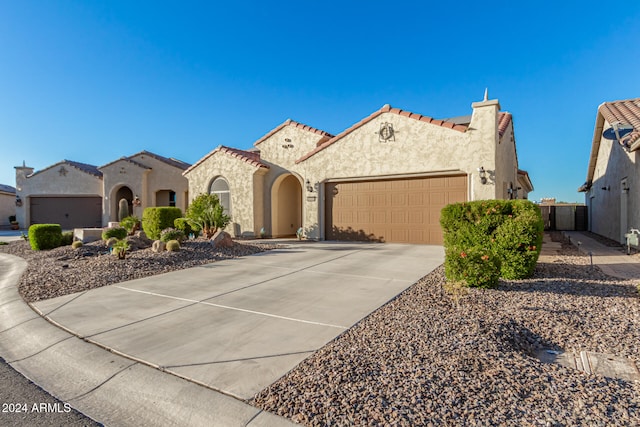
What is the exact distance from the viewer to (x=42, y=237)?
11922 mm

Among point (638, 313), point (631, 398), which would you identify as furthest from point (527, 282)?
point (631, 398)

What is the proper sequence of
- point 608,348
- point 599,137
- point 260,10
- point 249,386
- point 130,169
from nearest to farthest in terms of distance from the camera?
point 249,386, point 608,348, point 260,10, point 599,137, point 130,169

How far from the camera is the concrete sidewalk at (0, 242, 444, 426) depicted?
263 centimetres

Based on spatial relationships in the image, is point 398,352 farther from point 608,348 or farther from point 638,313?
point 638,313

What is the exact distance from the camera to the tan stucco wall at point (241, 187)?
51.7ft

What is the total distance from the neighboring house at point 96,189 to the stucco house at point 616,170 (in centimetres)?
2254

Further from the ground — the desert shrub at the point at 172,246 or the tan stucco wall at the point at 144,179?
the tan stucco wall at the point at 144,179

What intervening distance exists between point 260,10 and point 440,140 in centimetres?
906

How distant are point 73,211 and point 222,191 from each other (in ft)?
54.1

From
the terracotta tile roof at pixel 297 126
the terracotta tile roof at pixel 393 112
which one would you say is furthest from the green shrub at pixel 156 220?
the terracotta tile roof at pixel 393 112

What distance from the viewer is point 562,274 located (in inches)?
267

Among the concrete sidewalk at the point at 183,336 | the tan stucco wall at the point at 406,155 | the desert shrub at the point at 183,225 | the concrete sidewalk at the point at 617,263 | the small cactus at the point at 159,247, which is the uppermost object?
the tan stucco wall at the point at 406,155

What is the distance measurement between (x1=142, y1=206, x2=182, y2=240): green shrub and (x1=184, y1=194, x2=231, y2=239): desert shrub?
1.21 m

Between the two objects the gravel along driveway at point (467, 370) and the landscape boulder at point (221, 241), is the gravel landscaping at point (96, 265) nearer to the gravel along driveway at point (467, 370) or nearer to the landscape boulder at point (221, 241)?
the landscape boulder at point (221, 241)
